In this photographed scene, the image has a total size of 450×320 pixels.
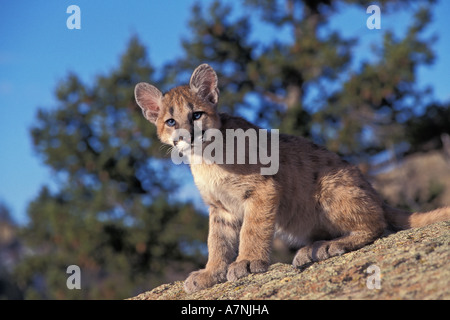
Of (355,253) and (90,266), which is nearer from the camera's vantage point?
(355,253)

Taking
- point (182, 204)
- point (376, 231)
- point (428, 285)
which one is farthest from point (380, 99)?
point (428, 285)

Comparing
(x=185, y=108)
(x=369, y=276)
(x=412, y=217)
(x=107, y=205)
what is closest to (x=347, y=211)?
(x=412, y=217)

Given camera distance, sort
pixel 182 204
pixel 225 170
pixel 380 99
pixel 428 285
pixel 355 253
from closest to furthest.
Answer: pixel 428 285, pixel 355 253, pixel 225 170, pixel 380 99, pixel 182 204

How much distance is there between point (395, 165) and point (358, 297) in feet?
33.5

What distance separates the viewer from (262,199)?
5.72 metres

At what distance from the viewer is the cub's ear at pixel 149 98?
20.8ft

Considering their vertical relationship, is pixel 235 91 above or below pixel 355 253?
above

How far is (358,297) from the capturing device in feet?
12.4

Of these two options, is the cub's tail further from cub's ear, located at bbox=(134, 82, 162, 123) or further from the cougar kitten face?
cub's ear, located at bbox=(134, 82, 162, 123)

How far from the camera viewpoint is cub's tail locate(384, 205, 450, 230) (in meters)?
6.06

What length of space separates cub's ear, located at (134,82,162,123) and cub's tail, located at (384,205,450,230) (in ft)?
10.3

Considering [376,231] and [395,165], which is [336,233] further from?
[395,165]

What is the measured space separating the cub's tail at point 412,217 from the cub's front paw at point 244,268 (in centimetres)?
185

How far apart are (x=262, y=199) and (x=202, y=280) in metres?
1.11
